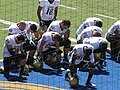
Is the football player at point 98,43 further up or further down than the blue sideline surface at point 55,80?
further up

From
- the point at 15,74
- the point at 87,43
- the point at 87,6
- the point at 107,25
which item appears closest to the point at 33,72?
the point at 15,74

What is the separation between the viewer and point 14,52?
482 inches

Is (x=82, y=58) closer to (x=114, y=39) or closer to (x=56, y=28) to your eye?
(x=56, y=28)

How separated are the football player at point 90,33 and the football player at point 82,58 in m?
1.20

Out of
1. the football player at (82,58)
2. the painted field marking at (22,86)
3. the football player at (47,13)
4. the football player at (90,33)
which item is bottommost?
the painted field marking at (22,86)

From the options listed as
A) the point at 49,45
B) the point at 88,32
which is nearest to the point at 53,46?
the point at 49,45

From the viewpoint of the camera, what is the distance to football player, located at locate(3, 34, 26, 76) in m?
12.2

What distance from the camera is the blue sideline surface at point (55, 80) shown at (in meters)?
11.9

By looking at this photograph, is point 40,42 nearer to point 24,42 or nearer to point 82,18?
point 24,42

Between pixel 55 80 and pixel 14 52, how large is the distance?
1142mm

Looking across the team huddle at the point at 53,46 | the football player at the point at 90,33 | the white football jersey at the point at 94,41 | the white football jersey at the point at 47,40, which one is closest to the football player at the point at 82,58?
the team huddle at the point at 53,46

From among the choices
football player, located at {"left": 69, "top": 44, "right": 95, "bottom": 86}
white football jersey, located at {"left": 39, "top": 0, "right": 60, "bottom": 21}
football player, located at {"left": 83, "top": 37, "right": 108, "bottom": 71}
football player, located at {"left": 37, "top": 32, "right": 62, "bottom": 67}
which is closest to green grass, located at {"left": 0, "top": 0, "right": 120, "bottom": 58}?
white football jersey, located at {"left": 39, "top": 0, "right": 60, "bottom": 21}

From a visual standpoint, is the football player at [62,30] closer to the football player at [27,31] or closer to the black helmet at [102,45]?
the football player at [27,31]

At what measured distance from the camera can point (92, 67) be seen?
12023 mm
